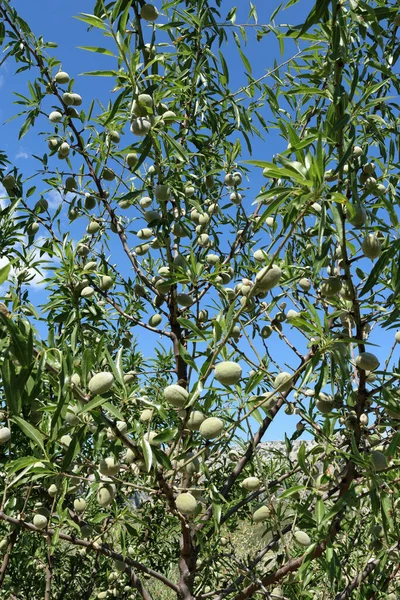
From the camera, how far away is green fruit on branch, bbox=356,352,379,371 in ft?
3.91

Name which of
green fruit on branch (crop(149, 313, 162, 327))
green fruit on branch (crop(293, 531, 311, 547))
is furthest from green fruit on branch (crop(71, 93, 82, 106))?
green fruit on branch (crop(293, 531, 311, 547))

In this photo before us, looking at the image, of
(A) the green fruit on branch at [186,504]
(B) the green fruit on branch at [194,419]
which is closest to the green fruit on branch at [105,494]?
(A) the green fruit on branch at [186,504]

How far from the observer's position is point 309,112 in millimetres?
1976

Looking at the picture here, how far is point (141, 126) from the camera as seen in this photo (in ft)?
4.42

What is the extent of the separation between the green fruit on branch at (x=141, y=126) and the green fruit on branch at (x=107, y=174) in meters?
0.73

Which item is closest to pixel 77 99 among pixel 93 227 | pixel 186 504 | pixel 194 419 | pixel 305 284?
pixel 93 227

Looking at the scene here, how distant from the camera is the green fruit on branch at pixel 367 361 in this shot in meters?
1.19

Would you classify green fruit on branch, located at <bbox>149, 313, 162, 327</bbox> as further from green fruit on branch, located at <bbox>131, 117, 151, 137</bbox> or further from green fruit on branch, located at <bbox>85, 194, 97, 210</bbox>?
green fruit on branch, located at <bbox>131, 117, 151, 137</bbox>

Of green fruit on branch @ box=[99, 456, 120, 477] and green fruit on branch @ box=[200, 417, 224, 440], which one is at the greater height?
green fruit on branch @ box=[200, 417, 224, 440]

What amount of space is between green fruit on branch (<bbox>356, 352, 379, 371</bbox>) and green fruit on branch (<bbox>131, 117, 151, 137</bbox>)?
823 mm

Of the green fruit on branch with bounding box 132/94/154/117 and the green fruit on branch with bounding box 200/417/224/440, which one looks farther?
the green fruit on branch with bounding box 132/94/154/117

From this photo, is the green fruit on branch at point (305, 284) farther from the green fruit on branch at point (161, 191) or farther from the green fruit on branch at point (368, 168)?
the green fruit on branch at point (161, 191)

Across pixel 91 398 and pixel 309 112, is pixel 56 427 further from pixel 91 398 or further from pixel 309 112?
pixel 309 112

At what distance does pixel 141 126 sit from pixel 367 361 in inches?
33.6
